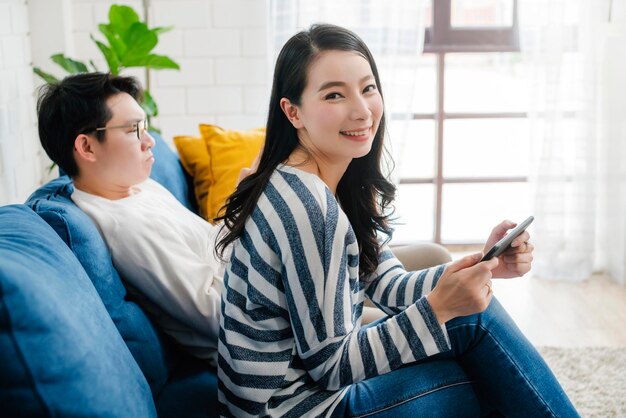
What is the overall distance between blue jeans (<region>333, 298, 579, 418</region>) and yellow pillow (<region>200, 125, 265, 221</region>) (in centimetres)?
135

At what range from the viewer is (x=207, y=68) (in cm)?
378

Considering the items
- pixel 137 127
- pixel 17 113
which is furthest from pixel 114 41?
pixel 137 127

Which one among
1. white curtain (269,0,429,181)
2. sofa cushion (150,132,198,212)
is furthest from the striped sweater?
white curtain (269,0,429,181)

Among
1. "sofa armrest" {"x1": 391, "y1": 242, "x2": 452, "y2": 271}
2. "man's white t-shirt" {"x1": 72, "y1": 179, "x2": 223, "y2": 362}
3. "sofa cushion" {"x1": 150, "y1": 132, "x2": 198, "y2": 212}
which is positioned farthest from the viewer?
"sofa cushion" {"x1": 150, "y1": 132, "x2": 198, "y2": 212}

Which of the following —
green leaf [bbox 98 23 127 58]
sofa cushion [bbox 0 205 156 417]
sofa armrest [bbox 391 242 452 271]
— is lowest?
sofa armrest [bbox 391 242 452 271]

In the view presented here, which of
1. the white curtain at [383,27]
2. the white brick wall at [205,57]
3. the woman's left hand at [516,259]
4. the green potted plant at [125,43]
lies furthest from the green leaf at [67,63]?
the woman's left hand at [516,259]

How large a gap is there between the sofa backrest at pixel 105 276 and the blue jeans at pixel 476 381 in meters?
0.38

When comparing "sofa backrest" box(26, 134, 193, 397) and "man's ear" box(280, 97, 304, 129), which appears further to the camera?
"man's ear" box(280, 97, 304, 129)

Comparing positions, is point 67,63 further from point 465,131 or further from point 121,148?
point 465,131

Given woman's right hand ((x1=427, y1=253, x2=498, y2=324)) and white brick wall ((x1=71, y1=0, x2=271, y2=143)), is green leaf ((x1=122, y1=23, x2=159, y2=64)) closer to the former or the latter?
white brick wall ((x1=71, y1=0, x2=271, y2=143))

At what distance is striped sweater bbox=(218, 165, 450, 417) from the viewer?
1358 millimetres

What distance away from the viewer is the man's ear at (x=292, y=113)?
152cm

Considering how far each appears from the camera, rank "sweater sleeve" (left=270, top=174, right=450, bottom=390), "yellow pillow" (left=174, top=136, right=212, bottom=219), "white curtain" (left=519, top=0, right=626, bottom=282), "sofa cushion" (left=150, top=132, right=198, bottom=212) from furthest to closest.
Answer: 1. "white curtain" (left=519, top=0, right=626, bottom=282)
2. "yellow pillow" (left=174, top=136, right=212, bottom=219)
3. "sofa cushion" (left=150, top=132, right=198, bottom=212)
4. "sweater sleeve" (left=270, top=174, right=450, bottom=390)

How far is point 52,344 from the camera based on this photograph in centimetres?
97
